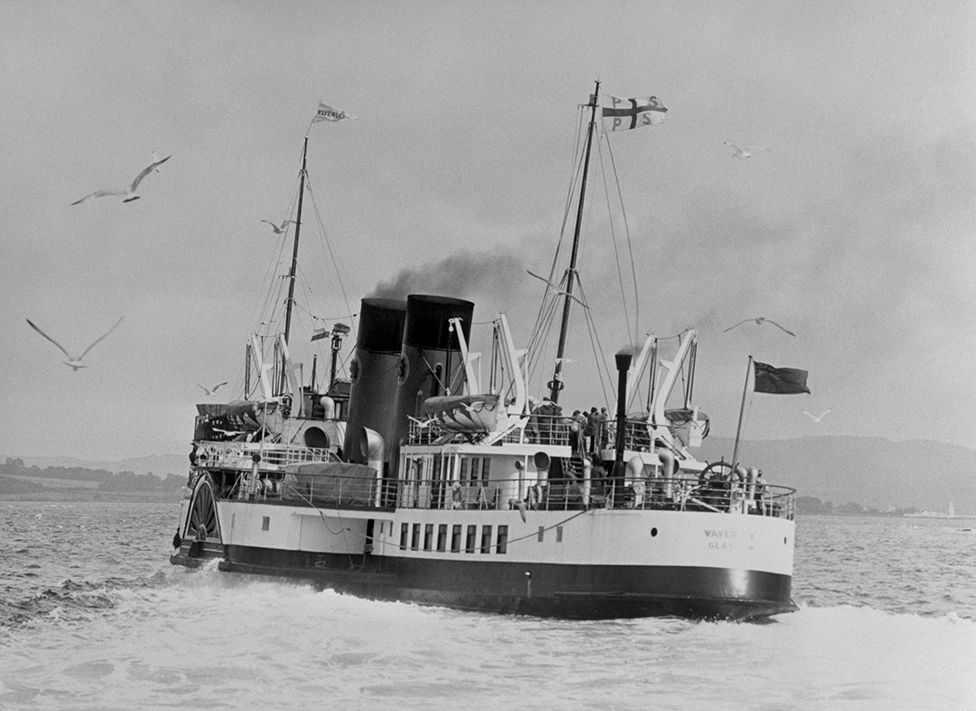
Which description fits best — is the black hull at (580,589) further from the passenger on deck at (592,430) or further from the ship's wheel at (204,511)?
the ship's wheel at (204,511)

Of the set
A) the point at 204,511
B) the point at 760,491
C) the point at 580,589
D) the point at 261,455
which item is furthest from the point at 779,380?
the point at 204,511

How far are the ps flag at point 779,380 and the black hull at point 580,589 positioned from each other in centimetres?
496

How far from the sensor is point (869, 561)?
92688 mm

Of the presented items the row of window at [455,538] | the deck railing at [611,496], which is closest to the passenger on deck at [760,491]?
the deck railing at [611,496]

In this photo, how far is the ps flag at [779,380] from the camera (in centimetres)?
3622

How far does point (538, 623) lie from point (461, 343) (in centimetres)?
953

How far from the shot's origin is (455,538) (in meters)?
36.8

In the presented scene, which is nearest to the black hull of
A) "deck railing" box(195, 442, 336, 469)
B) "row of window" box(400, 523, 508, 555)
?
"row of window" box(400, 523, 508, 555)

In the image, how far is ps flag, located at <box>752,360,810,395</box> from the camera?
36219 millimetres

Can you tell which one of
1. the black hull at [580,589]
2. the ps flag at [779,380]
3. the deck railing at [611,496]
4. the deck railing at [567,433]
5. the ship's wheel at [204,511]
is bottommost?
the black hull at [580,589]

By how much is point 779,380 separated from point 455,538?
943 centimetres

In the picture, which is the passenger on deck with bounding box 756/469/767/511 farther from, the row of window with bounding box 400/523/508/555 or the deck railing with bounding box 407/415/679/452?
the row of window with bounding box 400/523/508/555

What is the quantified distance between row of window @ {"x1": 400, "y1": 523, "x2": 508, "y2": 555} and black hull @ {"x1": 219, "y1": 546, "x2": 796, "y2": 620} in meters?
0.39

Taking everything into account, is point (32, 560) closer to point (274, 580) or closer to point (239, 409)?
point (239, 409)
